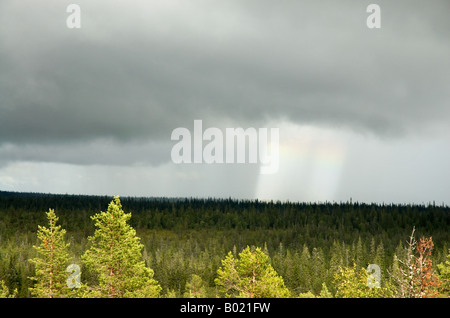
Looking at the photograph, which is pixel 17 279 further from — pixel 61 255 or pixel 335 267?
pixel 335 267

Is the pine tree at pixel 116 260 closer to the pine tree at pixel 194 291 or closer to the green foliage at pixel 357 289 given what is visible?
the pine tree at pixel 194 291

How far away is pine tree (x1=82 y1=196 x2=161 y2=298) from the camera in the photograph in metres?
33.4

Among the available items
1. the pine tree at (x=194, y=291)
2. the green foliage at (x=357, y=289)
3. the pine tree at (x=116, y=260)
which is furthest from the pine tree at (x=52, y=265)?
the green foliage at (x=357, y=289)

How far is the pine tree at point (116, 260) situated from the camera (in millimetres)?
33438

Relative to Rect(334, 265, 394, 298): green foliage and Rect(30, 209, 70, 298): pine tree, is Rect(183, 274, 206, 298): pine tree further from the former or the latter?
Rect(334, 265, 394, 298): green foliage

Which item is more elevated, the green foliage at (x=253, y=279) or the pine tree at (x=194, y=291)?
the green foliage at (x=253, y=279)

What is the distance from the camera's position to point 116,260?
111 ft

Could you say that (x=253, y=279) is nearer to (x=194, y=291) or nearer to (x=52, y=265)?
(x=52, y=265)

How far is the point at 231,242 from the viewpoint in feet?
645

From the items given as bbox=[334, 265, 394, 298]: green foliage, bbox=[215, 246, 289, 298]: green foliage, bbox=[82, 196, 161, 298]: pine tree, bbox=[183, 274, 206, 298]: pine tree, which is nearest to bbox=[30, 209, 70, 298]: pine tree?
bbox=[82, 196, 161, 298]: pine tree

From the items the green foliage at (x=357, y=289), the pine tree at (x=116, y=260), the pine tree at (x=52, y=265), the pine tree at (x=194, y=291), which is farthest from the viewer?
the pine tree at (x=52, y=265)

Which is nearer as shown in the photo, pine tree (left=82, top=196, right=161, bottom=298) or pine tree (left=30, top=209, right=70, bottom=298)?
→ pine tree (left=82, top=196, right=161, bottom=298)

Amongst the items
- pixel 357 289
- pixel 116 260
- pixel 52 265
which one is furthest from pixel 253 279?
pixel 52 265
